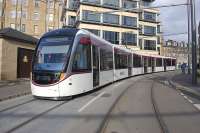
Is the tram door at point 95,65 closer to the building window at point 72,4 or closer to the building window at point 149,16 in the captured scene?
the building window at point 72,4

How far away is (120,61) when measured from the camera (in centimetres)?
2534

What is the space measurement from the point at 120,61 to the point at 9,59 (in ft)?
28.9

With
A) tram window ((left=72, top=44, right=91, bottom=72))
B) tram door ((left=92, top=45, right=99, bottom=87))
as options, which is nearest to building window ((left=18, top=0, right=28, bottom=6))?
tram door ((left=92, top=45, right=99, bottom=87))

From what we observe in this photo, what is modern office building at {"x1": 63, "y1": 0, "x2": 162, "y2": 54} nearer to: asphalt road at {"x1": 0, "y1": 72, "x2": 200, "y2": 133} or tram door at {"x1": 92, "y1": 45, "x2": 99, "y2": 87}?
tram door at {"x1": 92, "y1": 45, "x2": 99, "y2": 87}

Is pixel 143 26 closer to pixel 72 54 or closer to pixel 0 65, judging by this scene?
pixel 0 65

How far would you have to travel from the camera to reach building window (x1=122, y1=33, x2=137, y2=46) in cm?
6912

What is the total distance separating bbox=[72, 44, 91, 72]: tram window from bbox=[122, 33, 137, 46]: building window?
54.2 metres

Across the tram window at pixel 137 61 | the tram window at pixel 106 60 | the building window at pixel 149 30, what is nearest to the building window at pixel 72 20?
the building window at pixel 149 30

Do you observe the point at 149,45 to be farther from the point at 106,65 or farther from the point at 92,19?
the point at 106,65

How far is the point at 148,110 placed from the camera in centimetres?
1075

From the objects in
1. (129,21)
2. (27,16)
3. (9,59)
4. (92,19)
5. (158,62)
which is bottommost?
(9,59)

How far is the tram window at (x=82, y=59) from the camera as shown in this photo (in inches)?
510

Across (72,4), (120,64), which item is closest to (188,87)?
(120,64)

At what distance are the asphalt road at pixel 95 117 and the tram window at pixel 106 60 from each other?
16.3ft
